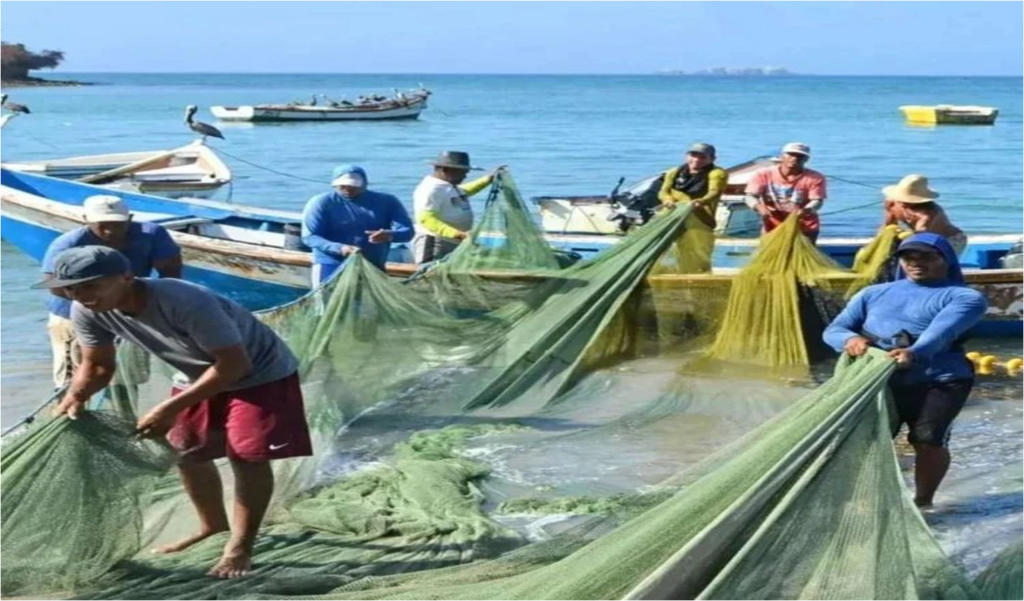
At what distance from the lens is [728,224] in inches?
530

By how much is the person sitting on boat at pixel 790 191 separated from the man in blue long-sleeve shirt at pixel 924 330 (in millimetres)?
3428

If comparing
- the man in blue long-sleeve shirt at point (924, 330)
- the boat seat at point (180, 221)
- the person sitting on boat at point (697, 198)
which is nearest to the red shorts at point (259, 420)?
the man in blue long-sleeve shirt at point (924, 330)

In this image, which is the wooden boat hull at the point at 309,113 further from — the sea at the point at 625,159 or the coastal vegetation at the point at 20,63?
the coastal vegetation at the point at 20,63

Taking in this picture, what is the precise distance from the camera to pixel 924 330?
4.91m

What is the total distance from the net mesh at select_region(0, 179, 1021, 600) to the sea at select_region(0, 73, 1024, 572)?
519 millimetres

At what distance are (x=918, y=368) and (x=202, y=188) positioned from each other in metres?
12.6

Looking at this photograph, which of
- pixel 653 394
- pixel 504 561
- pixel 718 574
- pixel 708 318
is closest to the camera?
pixel 718 574

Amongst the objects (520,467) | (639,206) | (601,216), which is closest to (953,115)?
(601,216)

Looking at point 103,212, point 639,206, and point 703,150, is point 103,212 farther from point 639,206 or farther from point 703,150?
point 639,206

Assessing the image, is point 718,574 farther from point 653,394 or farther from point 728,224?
point 728,224

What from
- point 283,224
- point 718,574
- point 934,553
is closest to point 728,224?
point 283,224

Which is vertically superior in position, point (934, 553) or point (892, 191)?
point (892, 191)

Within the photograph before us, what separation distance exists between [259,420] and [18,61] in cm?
14443

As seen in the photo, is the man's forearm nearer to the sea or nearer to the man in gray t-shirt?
the man in gray t-shirt
